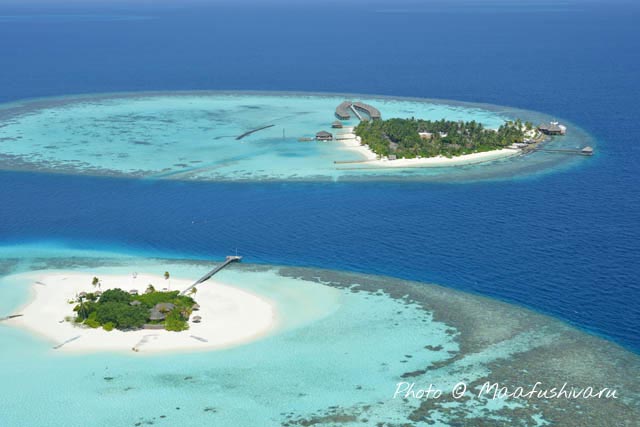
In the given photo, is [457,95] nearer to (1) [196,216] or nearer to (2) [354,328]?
(1) [196,216]

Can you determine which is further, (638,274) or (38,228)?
(38,228)

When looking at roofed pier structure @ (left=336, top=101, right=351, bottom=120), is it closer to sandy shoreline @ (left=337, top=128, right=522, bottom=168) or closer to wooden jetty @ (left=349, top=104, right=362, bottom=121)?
wooden jetty @ (left=349, top=104, right=362, bottom=121)

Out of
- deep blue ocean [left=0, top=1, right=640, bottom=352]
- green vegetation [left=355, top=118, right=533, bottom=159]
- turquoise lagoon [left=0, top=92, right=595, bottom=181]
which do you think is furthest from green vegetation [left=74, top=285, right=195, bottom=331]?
green vegetation [left=355, top=118, right=533, bottom=159]

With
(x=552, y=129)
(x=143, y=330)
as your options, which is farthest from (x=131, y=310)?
(x=552, y=129)

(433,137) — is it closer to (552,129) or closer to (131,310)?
(552,129)

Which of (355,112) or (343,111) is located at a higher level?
(343,111)

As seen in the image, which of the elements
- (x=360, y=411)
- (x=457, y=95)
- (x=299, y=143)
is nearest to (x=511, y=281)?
(x=360, y=411)
